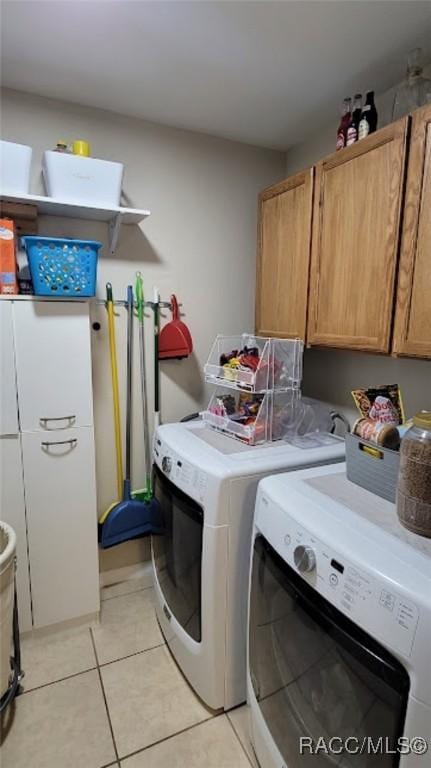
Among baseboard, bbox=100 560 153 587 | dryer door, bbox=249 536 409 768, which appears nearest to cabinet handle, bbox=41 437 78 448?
baseboard, bbox=100 560 153 587

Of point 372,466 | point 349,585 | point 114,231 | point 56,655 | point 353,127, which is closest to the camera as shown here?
point 349,585

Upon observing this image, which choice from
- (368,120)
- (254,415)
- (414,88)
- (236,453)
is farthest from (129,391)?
(414,88)

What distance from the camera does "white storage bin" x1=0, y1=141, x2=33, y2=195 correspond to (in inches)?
56.7

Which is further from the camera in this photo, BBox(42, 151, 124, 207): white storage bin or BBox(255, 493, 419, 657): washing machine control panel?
BBox(42, 151, 124, 207): white storage bin

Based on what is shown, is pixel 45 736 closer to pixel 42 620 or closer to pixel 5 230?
pixel 42 620

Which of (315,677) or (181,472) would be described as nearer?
(315,677)

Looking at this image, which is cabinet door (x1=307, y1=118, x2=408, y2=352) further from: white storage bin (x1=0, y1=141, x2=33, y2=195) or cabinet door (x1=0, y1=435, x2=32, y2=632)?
cabinet door (x1=0, y1=435, x2=32, y2=632)

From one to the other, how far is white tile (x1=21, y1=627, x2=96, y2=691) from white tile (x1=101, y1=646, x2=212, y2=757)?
12 cm

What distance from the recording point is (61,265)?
156 centimetres

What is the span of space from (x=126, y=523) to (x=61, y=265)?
1.29 meters

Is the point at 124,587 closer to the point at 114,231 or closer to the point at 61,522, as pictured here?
the point at 61,522

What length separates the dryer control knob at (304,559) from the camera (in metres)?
0.87

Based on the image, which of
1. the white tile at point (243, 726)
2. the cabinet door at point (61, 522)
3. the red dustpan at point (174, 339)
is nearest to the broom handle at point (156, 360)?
A: the red dustpan at point (174, 339)

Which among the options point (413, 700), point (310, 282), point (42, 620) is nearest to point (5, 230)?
point (310, 282)
